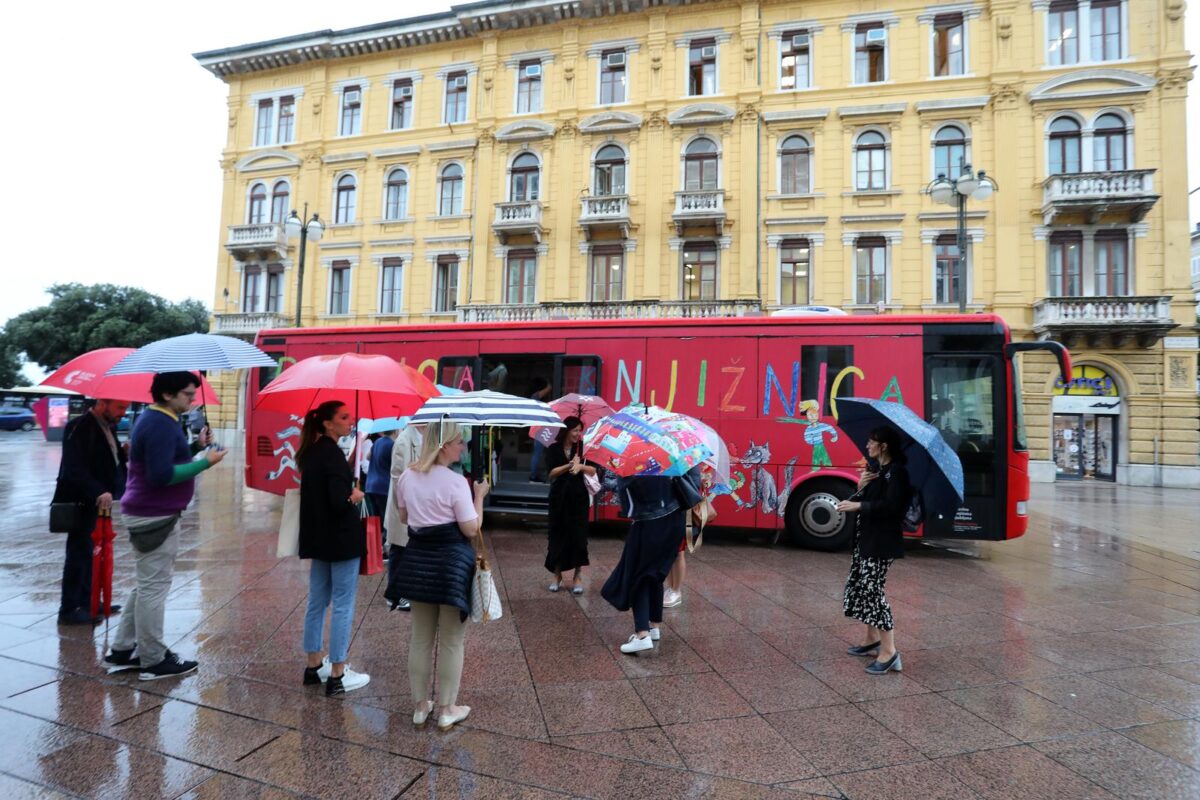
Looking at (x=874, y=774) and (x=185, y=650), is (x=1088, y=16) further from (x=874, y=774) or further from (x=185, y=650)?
(x=185, y=650)

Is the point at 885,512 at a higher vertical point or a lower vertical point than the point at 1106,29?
lower

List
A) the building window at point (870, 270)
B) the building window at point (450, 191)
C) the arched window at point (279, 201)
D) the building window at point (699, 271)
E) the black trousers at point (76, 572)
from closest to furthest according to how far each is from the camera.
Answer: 1. the black trousers at point (76, 572)
2. the building window at point (870, 270)
3. the building window at point (699, 271)
4. the building window at point (450, 191)
5. the arched window at point (279, 201)

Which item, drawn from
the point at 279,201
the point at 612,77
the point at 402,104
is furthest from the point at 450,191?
the point at 279,201

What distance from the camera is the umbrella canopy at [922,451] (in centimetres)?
399

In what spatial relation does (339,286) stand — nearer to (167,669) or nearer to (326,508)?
(167,669)

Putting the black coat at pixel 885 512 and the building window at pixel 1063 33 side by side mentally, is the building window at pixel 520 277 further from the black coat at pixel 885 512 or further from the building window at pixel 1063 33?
the black coat at pixel 885 512

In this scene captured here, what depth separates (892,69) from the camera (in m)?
20.5

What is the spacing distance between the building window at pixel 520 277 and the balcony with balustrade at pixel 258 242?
955 centimetres

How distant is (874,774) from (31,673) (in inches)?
213

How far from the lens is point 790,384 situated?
334 inches

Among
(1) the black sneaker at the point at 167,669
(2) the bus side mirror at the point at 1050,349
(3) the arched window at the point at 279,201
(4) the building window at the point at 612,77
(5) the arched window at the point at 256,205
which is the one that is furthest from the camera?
(5) the arched window at the point at 256,205

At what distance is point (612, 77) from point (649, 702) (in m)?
23.6

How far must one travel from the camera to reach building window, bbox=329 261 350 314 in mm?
24703

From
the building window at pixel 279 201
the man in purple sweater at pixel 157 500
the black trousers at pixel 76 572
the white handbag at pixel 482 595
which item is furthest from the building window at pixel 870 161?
the building window at pixel 279 201
